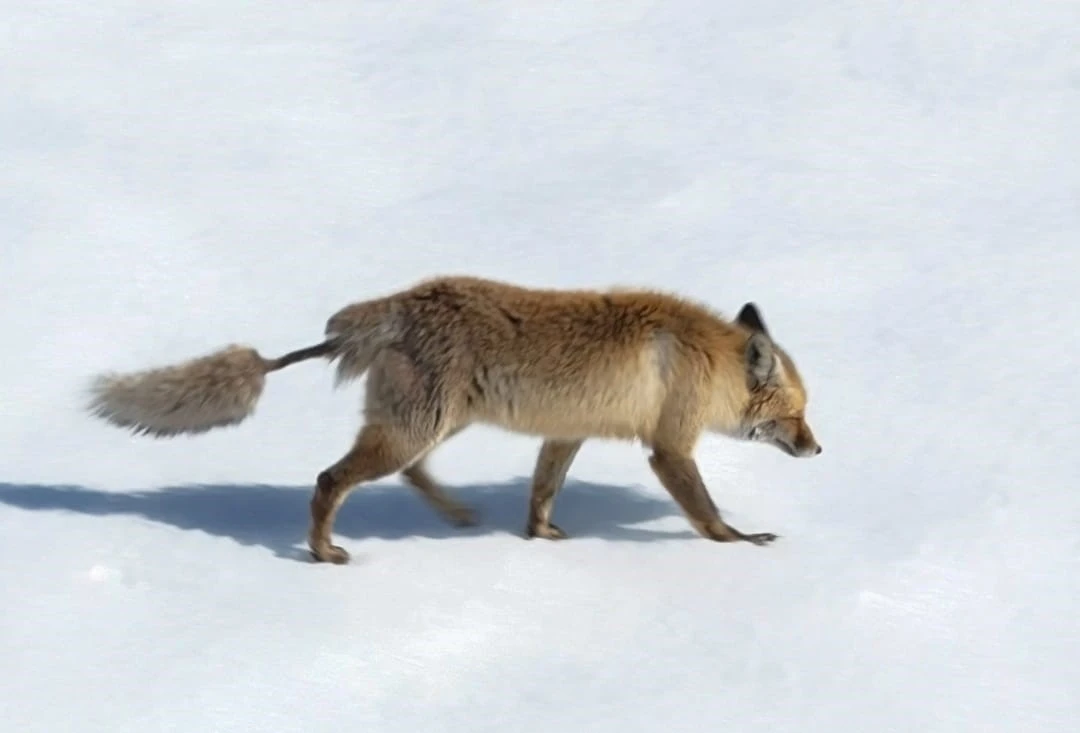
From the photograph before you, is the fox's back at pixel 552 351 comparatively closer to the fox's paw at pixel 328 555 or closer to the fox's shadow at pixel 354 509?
the fox's shadow at pixel 354 509

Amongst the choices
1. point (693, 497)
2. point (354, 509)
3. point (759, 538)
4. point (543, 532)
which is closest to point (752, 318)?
point (693, 497)

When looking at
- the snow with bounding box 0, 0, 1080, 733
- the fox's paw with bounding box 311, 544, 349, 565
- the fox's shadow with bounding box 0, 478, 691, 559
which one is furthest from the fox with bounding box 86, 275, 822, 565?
the snow with bounding box 0, 0, 1080, 733

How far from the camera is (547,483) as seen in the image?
8.55 m

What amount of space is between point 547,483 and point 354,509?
109cm

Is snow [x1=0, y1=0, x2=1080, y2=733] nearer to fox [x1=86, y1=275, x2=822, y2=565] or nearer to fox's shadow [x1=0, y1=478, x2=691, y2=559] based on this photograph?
fox's shadow [x1=0, y1=478, x2=691, y2=559]

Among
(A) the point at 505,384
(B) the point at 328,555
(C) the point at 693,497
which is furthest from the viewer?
(C) the point at 693,497

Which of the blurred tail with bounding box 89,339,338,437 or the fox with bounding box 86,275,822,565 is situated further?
the blurred tail with bounding box 89,339,338,437

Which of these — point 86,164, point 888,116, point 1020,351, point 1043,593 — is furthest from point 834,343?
point 86,164

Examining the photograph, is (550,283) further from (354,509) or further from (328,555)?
(328,555)

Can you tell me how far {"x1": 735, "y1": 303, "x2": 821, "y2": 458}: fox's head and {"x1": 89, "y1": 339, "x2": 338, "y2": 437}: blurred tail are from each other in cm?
226

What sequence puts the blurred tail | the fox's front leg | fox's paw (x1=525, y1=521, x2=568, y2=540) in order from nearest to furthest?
the blurred tail < the fox's front leg < fox's paw (x1=525, y1=521, x2=568, y2=540)

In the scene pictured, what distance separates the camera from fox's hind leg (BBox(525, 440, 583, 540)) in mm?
8500

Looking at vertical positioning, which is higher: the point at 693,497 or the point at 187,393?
the point at 187,393

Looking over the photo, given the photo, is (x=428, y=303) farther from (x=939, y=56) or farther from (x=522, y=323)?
(x=939, y=56)
